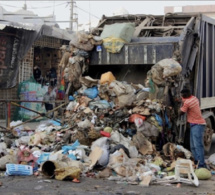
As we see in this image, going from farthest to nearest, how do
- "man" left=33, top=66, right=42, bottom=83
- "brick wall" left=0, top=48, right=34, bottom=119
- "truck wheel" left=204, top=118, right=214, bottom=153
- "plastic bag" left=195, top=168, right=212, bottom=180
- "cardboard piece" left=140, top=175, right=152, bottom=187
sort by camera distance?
"man" left=33, top=66, right=42, bottom=83, "brick wall" left=0, top=48, right=34, bottom=119, "truck wheel" left=204, top=118, right=214, bottom=153, "plastic bag" left=195, top=168, right=212, bottom=180, "cardboard piece" left=140, top=175, right=152, bottom=187

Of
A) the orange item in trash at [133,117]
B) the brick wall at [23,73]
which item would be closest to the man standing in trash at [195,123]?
the orange item in trash at [133,117]

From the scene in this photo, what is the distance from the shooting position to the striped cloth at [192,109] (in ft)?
21.4

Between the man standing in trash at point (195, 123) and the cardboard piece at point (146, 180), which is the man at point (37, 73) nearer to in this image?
the man standing in trash at point (195, 123)

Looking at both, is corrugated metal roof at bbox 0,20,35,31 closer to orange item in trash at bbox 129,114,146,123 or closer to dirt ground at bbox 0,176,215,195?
orange item in trash at bbox 129,114,146,123

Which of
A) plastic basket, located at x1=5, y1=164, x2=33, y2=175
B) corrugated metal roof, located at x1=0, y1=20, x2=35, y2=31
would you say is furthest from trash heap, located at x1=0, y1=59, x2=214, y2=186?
corrugated metal roof, located at x1=0, y1=20, x2=35, y2=31

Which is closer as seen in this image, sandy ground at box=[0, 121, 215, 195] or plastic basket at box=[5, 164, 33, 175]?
sandy ground at box=[0, 121, 215, 195]

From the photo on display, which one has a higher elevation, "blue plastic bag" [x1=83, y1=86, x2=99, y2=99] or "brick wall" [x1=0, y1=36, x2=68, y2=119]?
"brick wall" [x1=0, y1=36, x2=68, y2=119]

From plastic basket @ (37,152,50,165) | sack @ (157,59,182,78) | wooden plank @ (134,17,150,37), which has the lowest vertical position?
plastic basket @ (37,152,50,165)

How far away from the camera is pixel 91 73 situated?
8070mm

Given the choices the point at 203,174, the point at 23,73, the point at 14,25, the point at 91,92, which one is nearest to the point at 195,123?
the point at 203,174

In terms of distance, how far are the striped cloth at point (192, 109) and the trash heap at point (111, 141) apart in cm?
46

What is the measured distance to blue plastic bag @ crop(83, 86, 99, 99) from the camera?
7.55 meters

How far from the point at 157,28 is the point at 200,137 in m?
2.68

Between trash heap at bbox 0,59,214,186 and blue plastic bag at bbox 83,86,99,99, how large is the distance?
0.06ft
